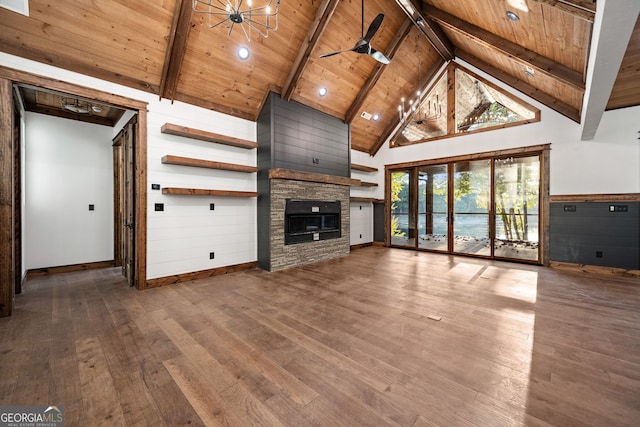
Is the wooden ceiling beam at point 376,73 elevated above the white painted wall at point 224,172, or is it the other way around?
the wooden ceiling beam at point 376,73

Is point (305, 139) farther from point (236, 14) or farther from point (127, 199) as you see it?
point (127, 199)

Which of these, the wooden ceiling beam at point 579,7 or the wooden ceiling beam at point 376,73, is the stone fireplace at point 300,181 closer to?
the wooden ceiling beam at point 376,73

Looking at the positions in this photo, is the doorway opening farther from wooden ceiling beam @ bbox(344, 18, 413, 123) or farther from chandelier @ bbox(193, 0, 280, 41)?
wooden ceiling beam @ bbox(344, 18, 413, 123)

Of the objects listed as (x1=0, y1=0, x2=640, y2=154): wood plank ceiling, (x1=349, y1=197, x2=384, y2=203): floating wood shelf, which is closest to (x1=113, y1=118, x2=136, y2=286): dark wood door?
(x1=0, y1=0, x2=640, y2=154): wood plank ceiling

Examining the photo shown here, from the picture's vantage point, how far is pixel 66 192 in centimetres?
482

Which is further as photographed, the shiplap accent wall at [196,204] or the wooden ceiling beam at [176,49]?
the shiplap accent wall at [196,204]

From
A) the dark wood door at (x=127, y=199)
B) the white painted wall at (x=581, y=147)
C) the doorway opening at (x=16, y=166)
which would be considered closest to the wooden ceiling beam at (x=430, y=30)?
the white painted wall at (x=581, y=147)

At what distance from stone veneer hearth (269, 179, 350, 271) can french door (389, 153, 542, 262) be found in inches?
88.1

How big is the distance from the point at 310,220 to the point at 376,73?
3.72 meters

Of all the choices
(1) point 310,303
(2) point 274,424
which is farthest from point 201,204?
(2) point 274,424

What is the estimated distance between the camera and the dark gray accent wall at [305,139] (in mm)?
5000

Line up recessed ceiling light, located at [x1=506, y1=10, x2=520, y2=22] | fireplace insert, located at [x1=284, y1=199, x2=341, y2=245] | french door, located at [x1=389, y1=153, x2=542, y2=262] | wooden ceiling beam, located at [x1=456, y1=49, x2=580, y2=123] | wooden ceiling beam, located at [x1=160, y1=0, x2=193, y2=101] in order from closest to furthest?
wooden ceiling beam, located at [x1=160, y1=0, x2=193, y2=101] < recessed ceiling light, located at [x1=506, y1=10, x2=520, y2=22] < wooden ceiling beam, located at [x1=456, y1=49, x2=580, y2=123] < fireplace insert, located at [x1=284, y1=199, x2=341, y2=245] < french door, located at [x1=389, y1=153, x2=542, y2=262]

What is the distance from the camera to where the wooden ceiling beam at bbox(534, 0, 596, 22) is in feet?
8.32

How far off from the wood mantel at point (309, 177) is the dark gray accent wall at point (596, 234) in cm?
426
